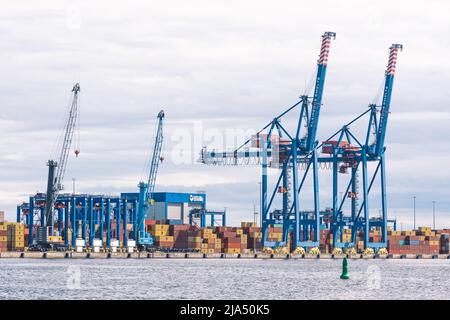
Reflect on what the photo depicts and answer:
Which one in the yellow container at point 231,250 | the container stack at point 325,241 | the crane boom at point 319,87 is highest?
the crane boom at point 319,87

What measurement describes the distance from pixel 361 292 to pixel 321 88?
94.2 metres

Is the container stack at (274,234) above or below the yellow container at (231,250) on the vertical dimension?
above

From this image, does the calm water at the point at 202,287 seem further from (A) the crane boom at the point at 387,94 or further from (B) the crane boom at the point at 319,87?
(A) the crane boom at the point at 387,94

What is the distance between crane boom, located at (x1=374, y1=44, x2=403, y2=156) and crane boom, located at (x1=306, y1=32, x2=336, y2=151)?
55.3 ft

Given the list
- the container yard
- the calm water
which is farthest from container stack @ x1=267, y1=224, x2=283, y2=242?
the calm water

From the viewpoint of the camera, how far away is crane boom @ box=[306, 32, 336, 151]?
159250 millimetres

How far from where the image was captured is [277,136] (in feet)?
536

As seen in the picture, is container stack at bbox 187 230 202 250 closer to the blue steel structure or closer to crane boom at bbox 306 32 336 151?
the blue steel structure

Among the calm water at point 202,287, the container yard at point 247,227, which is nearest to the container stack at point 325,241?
the container yard at point 247,227

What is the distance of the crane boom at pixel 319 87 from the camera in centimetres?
15925

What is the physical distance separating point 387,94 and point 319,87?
20470 millimetres

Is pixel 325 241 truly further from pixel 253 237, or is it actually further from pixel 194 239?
pixel 194 239

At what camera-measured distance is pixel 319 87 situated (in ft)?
523

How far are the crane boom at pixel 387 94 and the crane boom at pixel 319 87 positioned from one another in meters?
16.8
